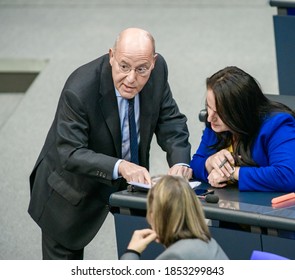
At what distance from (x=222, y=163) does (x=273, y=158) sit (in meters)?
0.23

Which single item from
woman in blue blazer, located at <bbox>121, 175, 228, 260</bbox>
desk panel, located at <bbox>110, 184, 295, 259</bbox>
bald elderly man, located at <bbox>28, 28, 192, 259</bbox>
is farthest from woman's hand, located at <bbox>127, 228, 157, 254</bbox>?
bald elderly man, located at <bbox>28, 28, 192, 259</bbox>

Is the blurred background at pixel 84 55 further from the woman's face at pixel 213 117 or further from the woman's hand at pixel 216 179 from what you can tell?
the woman's face at pixel 213 117

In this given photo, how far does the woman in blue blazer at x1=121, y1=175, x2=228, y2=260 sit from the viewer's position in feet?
10.9

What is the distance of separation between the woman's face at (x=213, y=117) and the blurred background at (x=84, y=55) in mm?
1588

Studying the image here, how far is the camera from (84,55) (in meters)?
8.88

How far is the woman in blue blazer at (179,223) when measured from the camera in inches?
131

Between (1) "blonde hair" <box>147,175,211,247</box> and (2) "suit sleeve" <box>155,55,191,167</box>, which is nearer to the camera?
(1) "blonde hair" <box>147,175,211,247</box>

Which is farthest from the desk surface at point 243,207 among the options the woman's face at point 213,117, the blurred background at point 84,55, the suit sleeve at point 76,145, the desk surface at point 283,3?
the desk surface at point 283,3

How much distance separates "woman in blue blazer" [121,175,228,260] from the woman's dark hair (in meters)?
0.91

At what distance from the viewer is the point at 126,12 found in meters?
10.3

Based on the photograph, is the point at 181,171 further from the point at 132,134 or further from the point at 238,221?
the point at 238,221

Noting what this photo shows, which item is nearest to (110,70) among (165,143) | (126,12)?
(165,143)

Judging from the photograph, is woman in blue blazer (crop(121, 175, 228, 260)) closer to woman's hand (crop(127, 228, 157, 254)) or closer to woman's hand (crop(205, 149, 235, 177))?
woman's hand (crop(127, 228, 157, 254))
